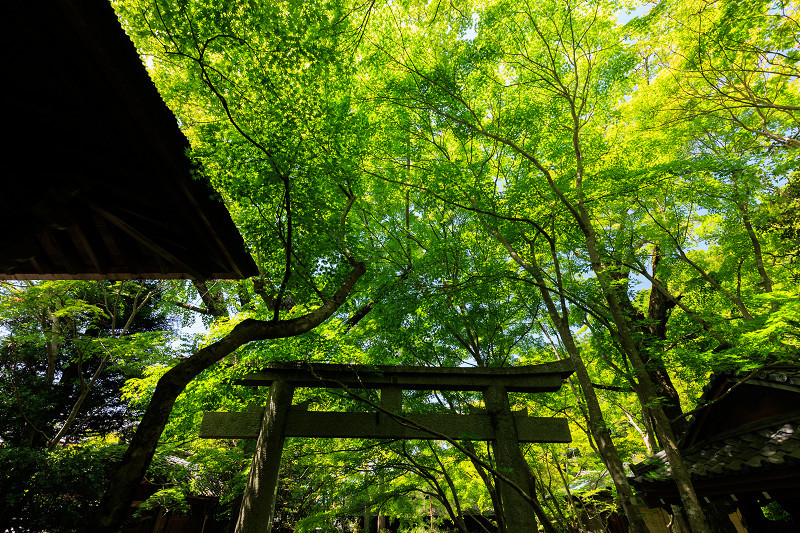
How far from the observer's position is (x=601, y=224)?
1095 cm

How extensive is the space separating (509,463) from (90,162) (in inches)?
242

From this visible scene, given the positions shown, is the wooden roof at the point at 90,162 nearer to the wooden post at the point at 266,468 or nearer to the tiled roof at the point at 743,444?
the wooden post at the point at 266,468

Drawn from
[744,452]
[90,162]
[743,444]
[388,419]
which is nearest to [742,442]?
[743,444]

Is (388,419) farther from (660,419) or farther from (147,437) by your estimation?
(660,419)

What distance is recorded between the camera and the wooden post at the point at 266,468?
4.94 m

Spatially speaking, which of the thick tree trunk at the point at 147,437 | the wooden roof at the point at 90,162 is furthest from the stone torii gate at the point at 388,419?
the wooden roof at the point at 90,162

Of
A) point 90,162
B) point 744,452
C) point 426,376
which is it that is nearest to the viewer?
point 90,162

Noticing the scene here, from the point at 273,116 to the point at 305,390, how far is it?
18.6 feet

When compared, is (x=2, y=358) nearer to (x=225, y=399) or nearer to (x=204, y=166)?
(x=225, y=399)

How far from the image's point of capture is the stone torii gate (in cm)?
533

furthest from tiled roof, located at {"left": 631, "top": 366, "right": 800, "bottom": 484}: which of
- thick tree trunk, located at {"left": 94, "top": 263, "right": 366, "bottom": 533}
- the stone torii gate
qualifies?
thick tree trunk, located at {"left": 94, "top": 263, "right": 366, "bottom": 533}

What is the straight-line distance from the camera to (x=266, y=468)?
5.26 metres

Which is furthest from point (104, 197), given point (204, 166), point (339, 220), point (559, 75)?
point (559, 75)

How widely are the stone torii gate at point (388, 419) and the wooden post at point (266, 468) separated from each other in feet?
0.04
